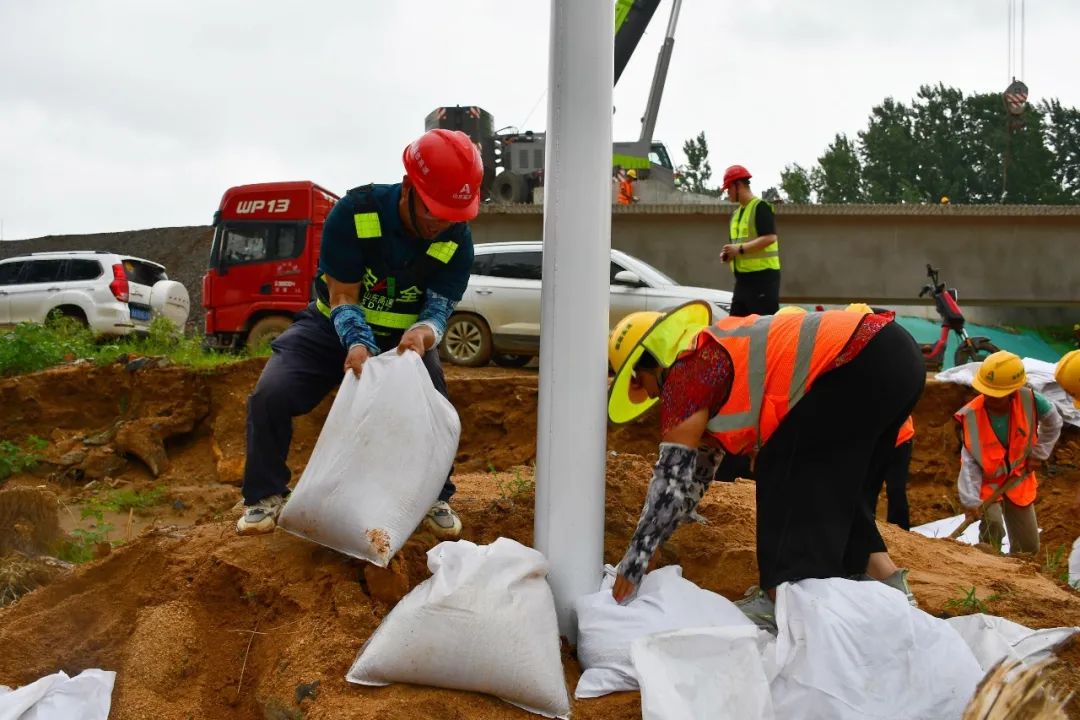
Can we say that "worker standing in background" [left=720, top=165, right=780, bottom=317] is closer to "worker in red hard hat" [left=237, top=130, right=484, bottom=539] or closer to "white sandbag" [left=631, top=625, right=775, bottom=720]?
"worker in red hard hat" [left=237, top=130, right=484, bottom=539]

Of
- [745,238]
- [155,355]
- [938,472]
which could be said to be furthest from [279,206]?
[938,472]

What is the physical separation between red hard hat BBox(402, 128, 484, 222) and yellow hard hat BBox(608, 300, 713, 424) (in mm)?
659

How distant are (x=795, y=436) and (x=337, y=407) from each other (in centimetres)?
135

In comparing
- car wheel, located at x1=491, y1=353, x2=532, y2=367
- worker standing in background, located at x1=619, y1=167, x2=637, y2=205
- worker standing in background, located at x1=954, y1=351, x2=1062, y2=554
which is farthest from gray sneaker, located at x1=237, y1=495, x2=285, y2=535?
worker standing in background, located at x1=619, y1=167, x2=637, y2=205

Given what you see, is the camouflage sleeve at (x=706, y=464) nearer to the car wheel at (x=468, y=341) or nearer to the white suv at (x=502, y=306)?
the white suv at (x=502, y=306)

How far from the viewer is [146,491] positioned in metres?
6.58

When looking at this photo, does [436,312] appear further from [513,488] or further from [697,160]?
[697,160]

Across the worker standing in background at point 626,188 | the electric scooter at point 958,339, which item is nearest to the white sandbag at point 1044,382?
the electric scooter at point 958,339

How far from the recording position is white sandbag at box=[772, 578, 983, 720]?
7.76 ft

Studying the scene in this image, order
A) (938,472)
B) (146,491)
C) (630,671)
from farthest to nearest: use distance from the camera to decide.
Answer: (938,472), (146,491), (630,671)

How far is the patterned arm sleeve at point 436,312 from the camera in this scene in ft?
10.4

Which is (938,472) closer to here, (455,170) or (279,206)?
(455,170)

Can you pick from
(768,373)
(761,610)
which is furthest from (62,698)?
(768,373)

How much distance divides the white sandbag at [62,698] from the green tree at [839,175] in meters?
39.9
